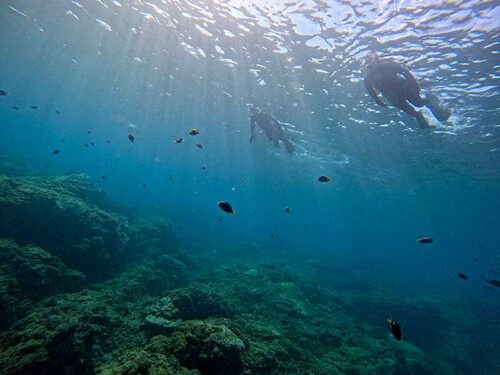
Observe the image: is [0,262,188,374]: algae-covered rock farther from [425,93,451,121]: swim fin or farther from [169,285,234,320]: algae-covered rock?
[425,93,451,121]: swim fin

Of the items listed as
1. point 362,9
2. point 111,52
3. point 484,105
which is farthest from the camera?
point 111,52

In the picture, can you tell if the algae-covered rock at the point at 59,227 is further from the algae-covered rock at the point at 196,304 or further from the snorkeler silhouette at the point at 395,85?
the snorkeler silhouette at the point at 395,85

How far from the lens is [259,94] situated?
21766mm

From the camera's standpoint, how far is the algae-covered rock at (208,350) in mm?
4852

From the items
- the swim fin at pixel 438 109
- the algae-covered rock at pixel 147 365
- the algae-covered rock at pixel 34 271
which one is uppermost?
the swim fin at pixel 438 109

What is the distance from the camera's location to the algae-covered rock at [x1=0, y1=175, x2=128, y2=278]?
10.9 m

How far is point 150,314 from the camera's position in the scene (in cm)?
781

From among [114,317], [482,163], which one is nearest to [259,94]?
[114,317]

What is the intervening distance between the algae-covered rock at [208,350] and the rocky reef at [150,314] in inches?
0.7

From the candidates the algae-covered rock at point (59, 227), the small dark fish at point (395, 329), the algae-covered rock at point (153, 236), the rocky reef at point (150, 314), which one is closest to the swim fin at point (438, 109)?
the rocky reef at point (150, 314)

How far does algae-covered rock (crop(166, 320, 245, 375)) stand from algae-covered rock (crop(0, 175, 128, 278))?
8303mm

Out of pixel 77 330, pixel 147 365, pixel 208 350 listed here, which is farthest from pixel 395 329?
pixel 77 330

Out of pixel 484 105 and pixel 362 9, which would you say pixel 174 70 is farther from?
pixel 484 105

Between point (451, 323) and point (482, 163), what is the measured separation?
50.0 ft
